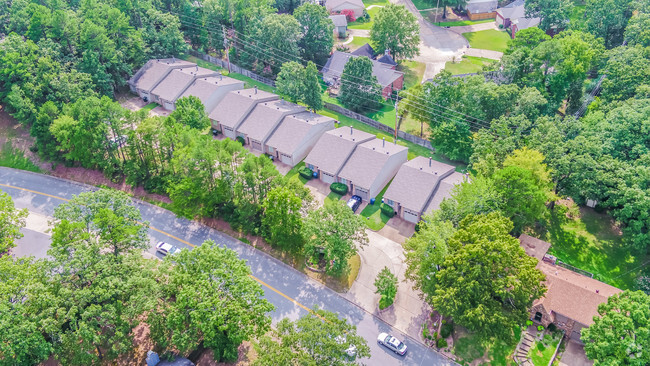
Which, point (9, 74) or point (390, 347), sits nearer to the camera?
point (390, 347)

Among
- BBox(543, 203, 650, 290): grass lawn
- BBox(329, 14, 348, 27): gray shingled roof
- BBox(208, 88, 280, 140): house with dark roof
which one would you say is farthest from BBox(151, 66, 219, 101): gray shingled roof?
BBox(543, 203, 650, 290): grass lawn

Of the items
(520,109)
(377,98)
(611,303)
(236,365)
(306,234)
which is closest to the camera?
(611,303)

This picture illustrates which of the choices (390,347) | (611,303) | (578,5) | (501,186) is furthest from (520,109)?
(578,5)

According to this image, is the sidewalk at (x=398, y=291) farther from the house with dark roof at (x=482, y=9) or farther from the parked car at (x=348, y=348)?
the house with dark roof at (x=482, y=9)

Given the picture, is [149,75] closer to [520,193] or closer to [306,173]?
[306,173]

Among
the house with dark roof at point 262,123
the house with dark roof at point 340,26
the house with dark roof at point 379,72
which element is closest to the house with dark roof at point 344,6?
the house with dark roof at point 340,26

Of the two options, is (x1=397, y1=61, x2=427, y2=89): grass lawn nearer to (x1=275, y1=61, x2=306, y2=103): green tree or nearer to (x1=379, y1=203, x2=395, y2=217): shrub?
(x1=275, y1=61, x2=306, y2=103): green tree

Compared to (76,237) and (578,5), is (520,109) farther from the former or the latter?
(578,5)
